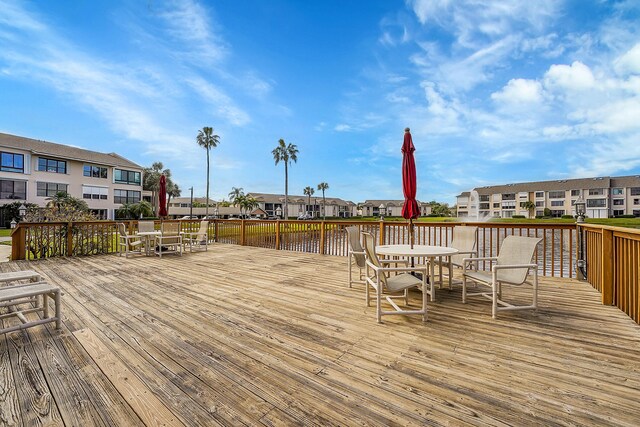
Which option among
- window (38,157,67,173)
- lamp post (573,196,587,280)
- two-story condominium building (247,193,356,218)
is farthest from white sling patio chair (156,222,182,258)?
two-story condominium building (247,193,356,218)

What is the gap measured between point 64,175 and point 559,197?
71.5 m

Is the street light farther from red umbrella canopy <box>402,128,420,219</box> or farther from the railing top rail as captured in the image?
red umbrella canopy <box>402,128,420,219</box>

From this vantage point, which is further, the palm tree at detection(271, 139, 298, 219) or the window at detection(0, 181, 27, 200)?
the palm tree at detection(271, 139, 298, 219)

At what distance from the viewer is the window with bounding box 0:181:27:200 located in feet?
67.2

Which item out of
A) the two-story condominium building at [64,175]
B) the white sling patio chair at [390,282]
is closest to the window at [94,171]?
the two-story condominium building at [64,175]

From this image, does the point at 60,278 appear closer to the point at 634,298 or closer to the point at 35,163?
the point at 634,298

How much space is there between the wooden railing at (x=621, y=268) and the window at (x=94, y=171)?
111ft

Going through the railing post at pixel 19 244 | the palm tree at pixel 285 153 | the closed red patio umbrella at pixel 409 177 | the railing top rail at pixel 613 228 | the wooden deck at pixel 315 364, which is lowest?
the wooden deck at pixel 315 364


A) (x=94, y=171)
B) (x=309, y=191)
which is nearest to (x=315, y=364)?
(x=94, y=171)

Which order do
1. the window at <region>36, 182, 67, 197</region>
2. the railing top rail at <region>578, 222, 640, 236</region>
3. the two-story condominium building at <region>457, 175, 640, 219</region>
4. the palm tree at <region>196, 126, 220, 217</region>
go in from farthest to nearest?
the two-story condominium building at <region>457, 175, 640, 219</region>, the palm tree at <region>196, 126, 220, 217</region>, the window at <region>36, 182, 67, 197</region>, the railing top rail at <region>578, 222, 640, 236</region>

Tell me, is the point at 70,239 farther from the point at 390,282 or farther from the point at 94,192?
the point at 94,192

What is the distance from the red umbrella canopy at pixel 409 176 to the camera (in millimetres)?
4129

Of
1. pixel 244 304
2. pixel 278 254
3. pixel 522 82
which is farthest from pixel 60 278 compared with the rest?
pixel 522 82

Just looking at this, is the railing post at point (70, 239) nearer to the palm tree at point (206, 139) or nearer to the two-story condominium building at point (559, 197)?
the palm tree at point (206, 139)
